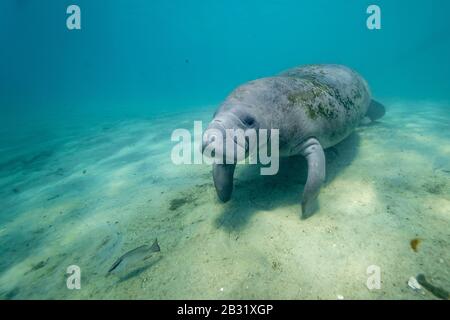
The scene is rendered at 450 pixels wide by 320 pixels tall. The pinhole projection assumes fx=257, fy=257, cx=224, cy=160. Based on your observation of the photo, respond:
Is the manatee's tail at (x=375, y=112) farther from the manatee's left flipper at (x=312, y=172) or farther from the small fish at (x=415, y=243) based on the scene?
the small fish at (x=415, y=243)

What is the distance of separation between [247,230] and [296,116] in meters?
1.97

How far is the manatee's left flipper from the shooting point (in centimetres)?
366

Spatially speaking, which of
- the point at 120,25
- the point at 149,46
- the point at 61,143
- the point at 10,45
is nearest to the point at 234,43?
the point at 149,46

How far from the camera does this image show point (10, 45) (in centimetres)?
14750

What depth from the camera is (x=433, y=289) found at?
2488 millimetres

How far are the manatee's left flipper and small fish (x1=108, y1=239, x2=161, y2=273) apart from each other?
7.04 ft

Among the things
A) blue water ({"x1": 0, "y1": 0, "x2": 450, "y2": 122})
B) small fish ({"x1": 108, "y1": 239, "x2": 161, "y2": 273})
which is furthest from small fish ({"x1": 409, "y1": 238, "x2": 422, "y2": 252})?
blue water ({"x1": 0, "y1": 0, "x2": 450, "y2": 122})

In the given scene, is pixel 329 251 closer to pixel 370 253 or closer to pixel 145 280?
pixel 370 253

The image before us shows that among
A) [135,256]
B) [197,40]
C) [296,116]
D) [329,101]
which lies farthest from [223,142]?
[197,40]

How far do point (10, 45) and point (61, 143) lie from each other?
18884 centimetres

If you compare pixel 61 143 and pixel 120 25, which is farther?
pixel 120 25

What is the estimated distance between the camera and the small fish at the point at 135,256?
3201mm

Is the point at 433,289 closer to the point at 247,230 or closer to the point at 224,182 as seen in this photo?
the point at 247,230

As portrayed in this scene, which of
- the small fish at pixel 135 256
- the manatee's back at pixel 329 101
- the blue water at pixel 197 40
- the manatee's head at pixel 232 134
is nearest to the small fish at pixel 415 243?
the manatee's back at pixel 329 101
